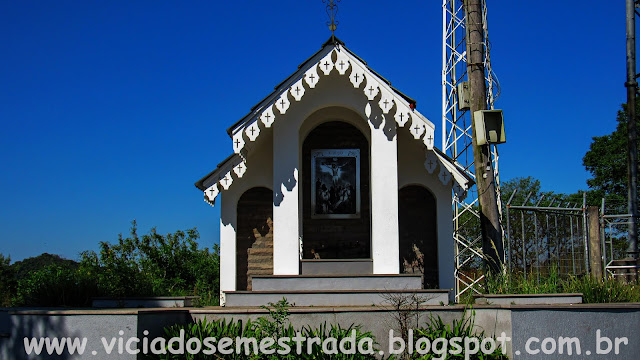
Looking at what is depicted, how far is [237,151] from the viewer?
40.3 ft

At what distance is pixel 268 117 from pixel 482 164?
4409mm

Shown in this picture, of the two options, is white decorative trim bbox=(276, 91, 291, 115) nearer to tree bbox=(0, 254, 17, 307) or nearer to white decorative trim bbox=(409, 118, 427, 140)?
white decorative trim bbox=(409, 118, 427, 140)

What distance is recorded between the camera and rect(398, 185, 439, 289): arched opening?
46.7ft

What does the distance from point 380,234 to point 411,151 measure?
245 cm

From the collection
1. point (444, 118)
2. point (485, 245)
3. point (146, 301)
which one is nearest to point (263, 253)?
point (146, 301)

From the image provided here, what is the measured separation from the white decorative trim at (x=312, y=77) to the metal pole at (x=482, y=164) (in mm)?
3199

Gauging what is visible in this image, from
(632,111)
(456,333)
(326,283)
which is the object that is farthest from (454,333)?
(632,111)

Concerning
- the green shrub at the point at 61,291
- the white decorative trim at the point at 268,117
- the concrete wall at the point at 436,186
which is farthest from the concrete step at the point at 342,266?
the green shrub at the point at 61,291

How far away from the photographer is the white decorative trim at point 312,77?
39.8 feet

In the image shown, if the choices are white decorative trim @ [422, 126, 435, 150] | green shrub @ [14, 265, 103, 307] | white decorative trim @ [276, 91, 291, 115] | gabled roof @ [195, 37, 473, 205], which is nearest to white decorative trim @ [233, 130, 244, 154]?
gabled roof @ [195, 37, 473, 205]

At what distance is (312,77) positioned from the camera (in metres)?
12.2

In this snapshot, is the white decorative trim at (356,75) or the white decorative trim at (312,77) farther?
the white decorative trim at (356,75)

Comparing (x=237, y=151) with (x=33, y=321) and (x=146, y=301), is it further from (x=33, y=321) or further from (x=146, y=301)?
(x=33, y=321)

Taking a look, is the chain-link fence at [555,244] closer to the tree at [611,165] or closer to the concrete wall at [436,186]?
the concrete wall at [436,186]
